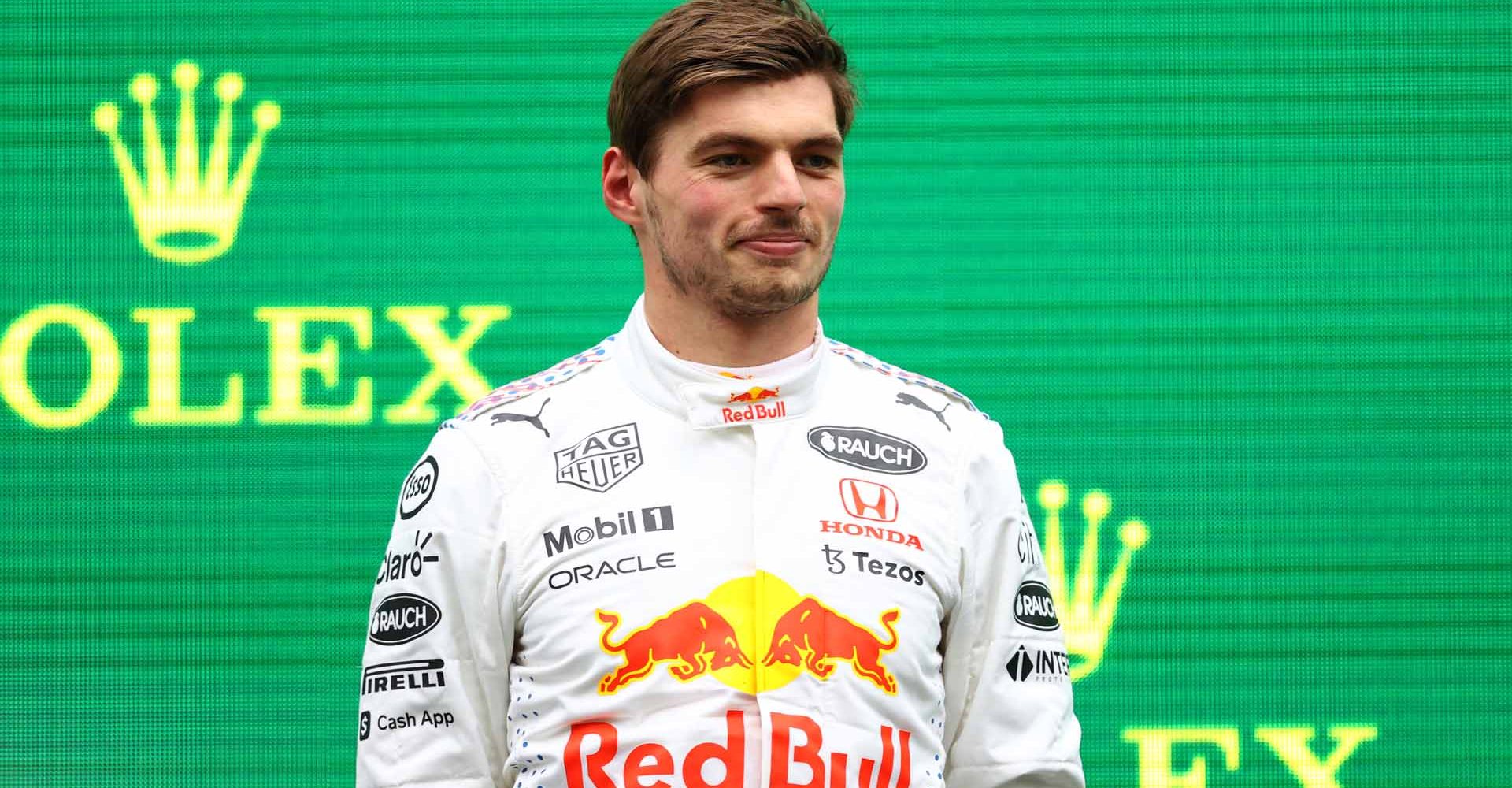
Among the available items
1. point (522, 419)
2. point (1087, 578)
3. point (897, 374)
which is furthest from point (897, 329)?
point (522, 419)

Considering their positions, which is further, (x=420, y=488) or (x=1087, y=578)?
(x=1087, y=578)

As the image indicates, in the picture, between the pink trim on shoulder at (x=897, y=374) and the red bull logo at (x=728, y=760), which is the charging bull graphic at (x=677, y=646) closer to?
the red bull logo at (x=728, y=760)

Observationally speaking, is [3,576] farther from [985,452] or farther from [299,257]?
[985,452]

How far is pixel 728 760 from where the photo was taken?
212 centimetres

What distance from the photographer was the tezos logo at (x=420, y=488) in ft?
7.57

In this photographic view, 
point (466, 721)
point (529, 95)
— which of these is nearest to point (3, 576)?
point (529, 95)

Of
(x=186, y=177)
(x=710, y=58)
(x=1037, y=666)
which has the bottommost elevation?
(x=1037, y=666)

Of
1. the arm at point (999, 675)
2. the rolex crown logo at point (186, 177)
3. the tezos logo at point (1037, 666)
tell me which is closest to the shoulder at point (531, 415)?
the arm at point (999, 675)

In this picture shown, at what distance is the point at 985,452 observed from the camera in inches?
95.3

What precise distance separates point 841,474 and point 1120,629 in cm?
164

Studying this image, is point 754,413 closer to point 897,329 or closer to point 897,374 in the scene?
point 897,374

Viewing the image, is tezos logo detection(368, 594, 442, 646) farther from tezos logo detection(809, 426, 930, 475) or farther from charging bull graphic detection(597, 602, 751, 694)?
tezos logo detection(809, 426, 930, 475)

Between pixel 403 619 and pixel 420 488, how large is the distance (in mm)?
179

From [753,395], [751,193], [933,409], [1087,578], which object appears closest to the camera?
[751,193]
